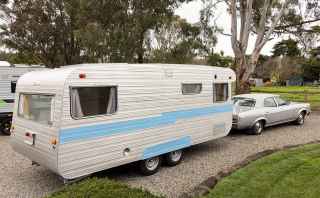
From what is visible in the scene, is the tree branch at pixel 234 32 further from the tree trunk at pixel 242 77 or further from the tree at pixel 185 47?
the tree at pixel 185 47

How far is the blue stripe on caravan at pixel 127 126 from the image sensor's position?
4.90 metres

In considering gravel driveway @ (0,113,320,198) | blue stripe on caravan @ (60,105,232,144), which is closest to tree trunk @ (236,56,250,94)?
gravel driveway @ (0,113,320,198)

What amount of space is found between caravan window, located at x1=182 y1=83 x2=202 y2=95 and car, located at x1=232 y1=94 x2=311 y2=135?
2.90m

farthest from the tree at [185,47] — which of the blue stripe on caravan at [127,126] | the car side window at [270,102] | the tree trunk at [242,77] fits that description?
the blue stripe on caravan at [127,126]

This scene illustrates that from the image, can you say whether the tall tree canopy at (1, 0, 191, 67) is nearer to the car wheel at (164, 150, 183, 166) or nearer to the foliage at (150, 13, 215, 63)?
the foliage at (150, 13, 215, 63)

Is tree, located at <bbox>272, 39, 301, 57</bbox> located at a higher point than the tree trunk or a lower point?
higher

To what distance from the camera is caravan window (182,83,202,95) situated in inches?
275

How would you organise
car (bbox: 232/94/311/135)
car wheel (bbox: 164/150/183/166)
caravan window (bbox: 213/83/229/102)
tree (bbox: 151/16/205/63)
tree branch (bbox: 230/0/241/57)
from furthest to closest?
tree (bbox: 151/16/205/63) < tree branch (bbox: 230/0/241/57) < car (bbox: 232/94/311/135) < caravan window (bbox: 213/83/229/102) < car wheel (bbox: 164/150/183/166)

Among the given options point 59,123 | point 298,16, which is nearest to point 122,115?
point 59,123

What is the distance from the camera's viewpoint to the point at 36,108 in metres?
5.57

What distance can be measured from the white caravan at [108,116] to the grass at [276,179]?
171 centimetres

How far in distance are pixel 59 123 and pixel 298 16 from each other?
17985 mm

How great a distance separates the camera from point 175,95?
6.73 meters

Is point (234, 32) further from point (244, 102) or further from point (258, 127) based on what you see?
point (258, 127)
